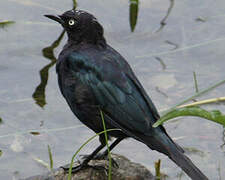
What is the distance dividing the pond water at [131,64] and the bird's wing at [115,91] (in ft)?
3.64

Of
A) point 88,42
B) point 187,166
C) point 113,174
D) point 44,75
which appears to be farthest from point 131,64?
point 187,166

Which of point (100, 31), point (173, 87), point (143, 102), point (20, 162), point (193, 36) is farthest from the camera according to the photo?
point (193, 36)

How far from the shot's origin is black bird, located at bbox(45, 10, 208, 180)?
18.5 ft

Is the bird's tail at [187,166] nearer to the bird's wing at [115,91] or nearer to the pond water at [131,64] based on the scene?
the bird's wing at [115,91]

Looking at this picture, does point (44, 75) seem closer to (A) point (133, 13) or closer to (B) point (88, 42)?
(A) point (133, 13)

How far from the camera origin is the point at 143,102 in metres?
5.79

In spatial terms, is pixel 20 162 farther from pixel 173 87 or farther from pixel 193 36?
pixel 193 36

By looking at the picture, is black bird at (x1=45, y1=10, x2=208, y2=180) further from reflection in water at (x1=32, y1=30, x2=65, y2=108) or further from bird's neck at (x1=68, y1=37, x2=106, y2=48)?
reflection in water at (x1=32, y1=30, x2=65, y2=108)

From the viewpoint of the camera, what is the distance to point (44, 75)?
322 inches

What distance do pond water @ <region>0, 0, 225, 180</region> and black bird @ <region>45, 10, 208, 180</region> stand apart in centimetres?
104

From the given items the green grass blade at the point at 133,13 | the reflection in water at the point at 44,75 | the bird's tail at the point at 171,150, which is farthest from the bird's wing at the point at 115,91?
the green grass blade at the point at 133,13

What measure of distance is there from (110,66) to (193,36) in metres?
3.22

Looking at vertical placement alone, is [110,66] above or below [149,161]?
above

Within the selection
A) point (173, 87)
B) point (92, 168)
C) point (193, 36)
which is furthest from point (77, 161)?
point (193, 36)
